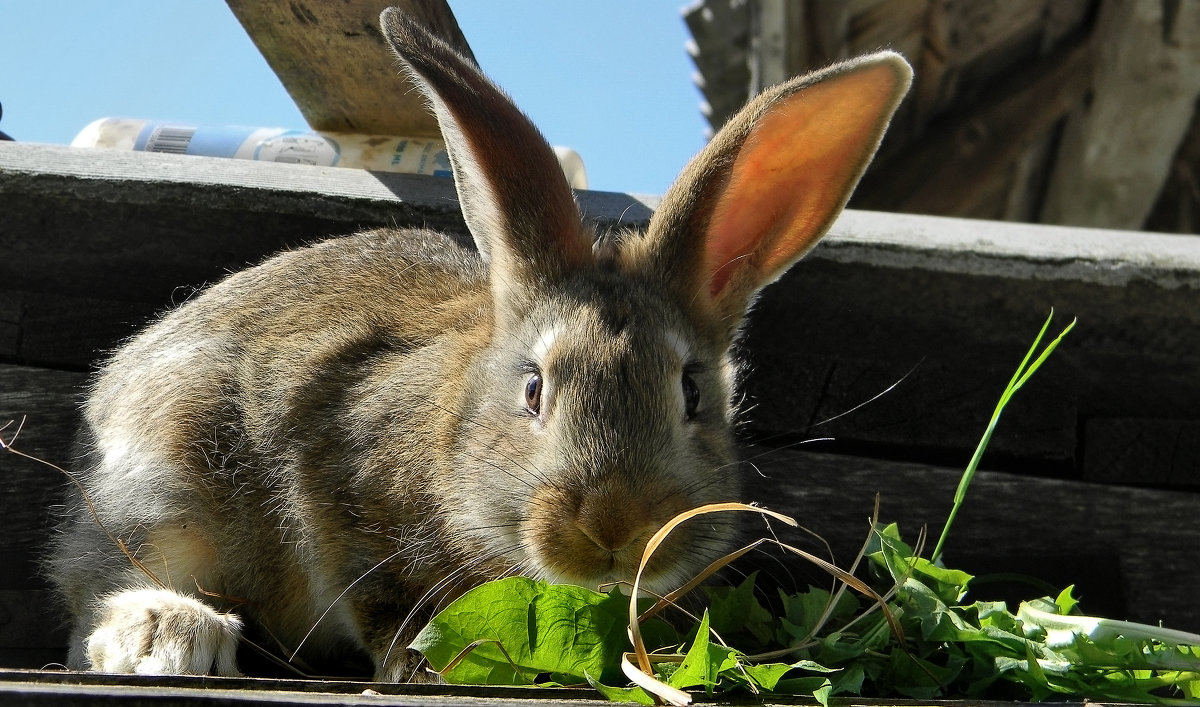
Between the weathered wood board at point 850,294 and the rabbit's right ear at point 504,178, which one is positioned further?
the weathered wood board at point 850,294

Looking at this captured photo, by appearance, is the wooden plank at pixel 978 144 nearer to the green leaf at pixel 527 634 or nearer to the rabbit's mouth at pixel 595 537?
the rabbit's mouth at pixel 595 537

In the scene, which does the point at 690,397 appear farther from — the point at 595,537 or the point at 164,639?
the point at 164,639

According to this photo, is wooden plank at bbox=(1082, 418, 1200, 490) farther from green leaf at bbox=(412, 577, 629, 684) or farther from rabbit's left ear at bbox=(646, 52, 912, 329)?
green leaf at bbox=(412, 577, 629, 684)

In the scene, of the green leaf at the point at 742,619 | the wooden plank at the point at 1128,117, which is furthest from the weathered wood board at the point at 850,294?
the wooden plank at the point at 1128,117

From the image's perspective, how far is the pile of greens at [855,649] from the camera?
6.46 feet

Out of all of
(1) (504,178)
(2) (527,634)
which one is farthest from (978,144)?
(2) (527,634)

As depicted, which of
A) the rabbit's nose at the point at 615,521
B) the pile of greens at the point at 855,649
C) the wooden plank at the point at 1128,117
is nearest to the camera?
the pile of greens at the point at 855,649

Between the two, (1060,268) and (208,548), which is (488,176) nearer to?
(208,548)

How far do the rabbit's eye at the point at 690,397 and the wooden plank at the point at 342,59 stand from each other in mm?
1208

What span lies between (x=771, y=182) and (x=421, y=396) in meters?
1.03

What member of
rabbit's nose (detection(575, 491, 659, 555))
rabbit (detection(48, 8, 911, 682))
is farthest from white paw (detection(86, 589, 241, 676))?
rabbit's nose (detection(575, 491, 659, 555))

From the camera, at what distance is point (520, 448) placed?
8.05 ft

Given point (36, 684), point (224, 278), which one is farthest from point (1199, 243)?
point (36, 684)

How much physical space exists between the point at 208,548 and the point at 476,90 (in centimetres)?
130
